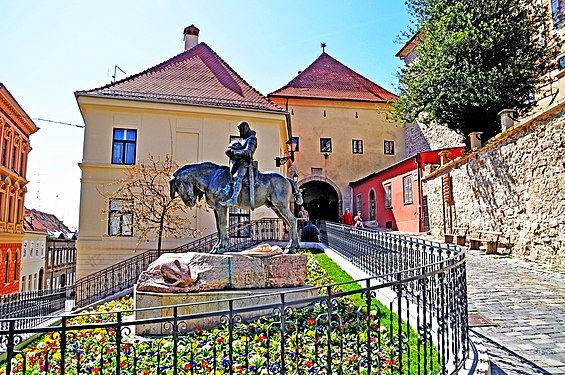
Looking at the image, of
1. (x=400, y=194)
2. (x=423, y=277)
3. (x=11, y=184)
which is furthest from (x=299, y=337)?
(x=11, y=184)

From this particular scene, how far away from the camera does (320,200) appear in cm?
3347

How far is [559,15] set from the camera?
1817 cm

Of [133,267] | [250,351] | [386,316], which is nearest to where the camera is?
[250,351]

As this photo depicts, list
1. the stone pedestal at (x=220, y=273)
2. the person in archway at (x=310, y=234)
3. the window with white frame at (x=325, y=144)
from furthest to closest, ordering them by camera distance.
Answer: the window with white frame at (x=325, y=144), the person in archway at (x=310, y=234), the stone pedestal at (x=220, y=273)

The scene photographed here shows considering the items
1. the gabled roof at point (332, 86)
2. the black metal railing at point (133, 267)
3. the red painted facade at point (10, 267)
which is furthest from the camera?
the gabled roof at point (332, 86)

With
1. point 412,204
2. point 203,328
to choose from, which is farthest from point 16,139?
point 203,328

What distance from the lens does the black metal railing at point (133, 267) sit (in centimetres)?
1623

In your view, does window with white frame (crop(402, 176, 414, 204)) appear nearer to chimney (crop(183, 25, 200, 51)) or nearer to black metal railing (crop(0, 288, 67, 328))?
chimney (crop(183, 25, 200, 51))

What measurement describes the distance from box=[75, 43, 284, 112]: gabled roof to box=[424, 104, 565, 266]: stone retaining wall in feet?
32.5

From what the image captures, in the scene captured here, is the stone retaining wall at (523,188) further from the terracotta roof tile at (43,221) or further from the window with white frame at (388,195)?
the terracotta roof tile at (43,221)

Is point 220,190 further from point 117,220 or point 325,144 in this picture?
point 325,144

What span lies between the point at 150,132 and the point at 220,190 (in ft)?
42.0

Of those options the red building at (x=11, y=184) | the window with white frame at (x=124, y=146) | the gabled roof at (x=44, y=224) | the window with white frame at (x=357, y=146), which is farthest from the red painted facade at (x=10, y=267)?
the window with white frame at (x=357, y=146)

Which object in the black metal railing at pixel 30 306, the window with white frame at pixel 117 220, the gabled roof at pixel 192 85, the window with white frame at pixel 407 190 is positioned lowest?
the black metal railing at pixel 30 306
